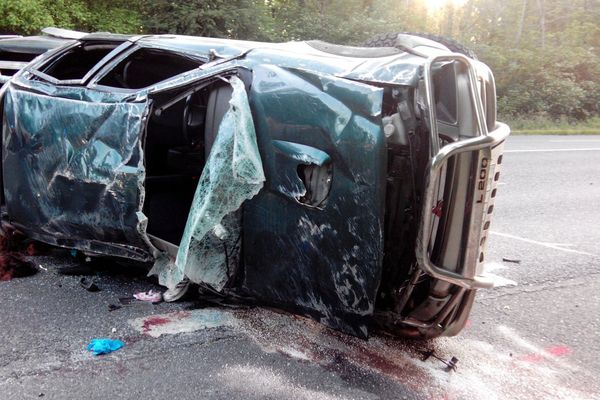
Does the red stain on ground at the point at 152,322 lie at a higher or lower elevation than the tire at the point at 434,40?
lower

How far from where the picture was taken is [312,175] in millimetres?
2646

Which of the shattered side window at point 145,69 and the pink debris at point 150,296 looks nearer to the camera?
the pink debris at point 150,296

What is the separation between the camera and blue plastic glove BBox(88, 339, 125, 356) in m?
2.93

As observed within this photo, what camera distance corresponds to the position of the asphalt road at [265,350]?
2.70m

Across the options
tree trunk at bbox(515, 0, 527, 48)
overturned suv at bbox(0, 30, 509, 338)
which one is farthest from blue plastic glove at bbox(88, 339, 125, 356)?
tree trunk at bbox(515, 0, 527, 48)

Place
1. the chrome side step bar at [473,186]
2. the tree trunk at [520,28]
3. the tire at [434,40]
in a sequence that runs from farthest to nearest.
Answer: the tree trunk at [520,28]
the tire at [434,40]
the chrome side step bar at [473,186]

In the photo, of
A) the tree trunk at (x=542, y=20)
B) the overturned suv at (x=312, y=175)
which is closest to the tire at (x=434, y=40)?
the overturned suv at (x=312, y=175)

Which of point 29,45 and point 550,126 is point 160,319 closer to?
point 29,45

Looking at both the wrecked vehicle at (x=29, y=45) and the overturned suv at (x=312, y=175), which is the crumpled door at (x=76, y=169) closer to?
the overturned suv at (x=312, y=175)

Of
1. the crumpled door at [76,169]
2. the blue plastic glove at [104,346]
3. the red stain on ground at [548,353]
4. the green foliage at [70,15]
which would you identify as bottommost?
the red stain on ground at [548,353]

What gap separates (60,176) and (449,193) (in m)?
2.35

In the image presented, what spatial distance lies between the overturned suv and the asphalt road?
0.26m

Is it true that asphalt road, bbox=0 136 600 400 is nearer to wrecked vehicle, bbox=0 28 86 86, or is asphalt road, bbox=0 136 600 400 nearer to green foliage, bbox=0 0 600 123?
wrecked vehicle, bbox=0 28 86 86

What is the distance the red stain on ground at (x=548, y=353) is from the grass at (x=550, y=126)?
1462 cm
